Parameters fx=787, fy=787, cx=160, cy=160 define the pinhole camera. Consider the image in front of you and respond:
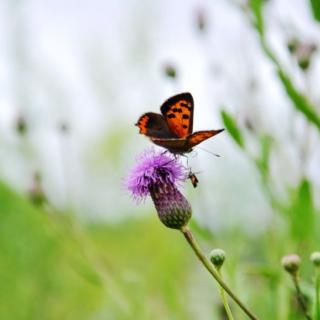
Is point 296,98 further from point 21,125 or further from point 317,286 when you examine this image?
A: point 21,125

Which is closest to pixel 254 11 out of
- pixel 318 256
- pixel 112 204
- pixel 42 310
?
pixel 318 256

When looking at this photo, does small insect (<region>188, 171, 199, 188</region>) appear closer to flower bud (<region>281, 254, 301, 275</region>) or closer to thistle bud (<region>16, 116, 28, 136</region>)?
flower bud (<region>281, 254, 301, 275</region>)

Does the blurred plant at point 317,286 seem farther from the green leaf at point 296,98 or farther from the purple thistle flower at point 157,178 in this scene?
the green leaf at point 296,98

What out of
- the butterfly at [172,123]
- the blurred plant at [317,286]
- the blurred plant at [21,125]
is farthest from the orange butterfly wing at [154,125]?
the blurred plant at [21,125]

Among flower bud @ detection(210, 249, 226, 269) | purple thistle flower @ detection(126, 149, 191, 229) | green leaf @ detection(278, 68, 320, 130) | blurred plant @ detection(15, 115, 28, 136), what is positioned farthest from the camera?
blurred plant @ detection(15, 115, 28, 136)

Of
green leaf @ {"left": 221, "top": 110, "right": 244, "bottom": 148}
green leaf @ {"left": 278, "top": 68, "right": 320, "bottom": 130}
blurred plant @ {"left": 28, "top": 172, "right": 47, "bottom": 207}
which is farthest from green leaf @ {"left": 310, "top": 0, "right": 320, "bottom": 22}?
blurred plant @ {"left": 28, "top": 172, "right": 47, "bottom": 207}

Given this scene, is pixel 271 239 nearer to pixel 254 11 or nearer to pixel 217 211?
pixel 254 11
